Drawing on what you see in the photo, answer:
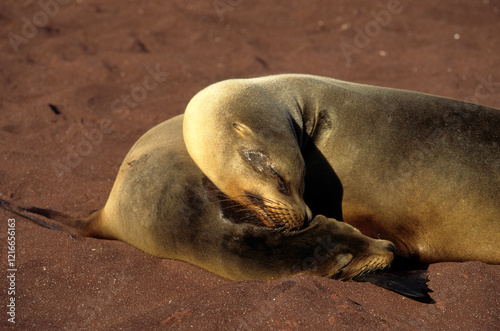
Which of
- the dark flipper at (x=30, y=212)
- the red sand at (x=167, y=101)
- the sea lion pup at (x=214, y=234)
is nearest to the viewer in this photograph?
the red sand at (x=167, y=101)

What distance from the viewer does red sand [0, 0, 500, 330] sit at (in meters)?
2.99

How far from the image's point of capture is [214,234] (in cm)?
328

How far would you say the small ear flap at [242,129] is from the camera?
3304 mm

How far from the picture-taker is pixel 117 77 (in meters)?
6.78

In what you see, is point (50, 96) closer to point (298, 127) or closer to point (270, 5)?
point (298, 127)

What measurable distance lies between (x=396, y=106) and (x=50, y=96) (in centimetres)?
424

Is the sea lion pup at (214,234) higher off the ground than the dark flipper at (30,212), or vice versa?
Result: the sea lion pup at (214,234)

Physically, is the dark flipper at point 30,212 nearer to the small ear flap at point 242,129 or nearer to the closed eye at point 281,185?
the small ear flap at point 242,129

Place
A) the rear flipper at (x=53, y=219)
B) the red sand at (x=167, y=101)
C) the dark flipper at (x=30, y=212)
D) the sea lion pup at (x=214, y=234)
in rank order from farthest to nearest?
the dark flipper at (x=30, y=212)
the rear flipper at (x=53, y=219)
the sea lion pup at (x=214, y=234)
the red sand at (x=167, y=101)

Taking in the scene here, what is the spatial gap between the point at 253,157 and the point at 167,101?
3329 mm

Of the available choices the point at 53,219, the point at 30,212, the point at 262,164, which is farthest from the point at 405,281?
the point at 30,212

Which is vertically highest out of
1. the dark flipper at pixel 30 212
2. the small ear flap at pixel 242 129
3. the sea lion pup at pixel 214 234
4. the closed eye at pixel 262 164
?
the small ear flap at pixel 242 129

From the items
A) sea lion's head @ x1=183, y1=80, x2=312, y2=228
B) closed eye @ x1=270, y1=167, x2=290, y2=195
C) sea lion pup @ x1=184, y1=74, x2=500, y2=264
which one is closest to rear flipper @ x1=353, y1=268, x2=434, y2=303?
sea lion pup @ x1=184, y1=74, x2=500, y2=264

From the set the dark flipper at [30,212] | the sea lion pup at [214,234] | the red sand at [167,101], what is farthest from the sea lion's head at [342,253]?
the dark flipper at [30,212]
